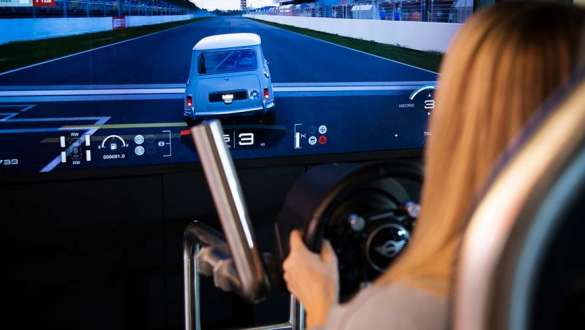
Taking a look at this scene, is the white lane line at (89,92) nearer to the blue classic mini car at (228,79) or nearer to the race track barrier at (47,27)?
the blue classic mini car at (228,79)

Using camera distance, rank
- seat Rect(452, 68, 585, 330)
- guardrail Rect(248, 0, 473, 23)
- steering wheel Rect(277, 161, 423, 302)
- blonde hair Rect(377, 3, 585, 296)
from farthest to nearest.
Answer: guardrail Rect(248, 0, 473, 23)
steering wheel Rect(277, 161, 423, 302)
blonde hair Rect(377, 3, 585, 296)
seat Rect(452, 68, 585, 330)

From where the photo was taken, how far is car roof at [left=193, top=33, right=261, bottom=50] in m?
2.94

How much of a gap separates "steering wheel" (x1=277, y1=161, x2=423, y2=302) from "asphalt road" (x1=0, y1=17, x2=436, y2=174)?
71.9 inches

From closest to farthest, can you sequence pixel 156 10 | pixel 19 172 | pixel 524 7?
pixel 524 7
pixel 19 172
pixel 156 10

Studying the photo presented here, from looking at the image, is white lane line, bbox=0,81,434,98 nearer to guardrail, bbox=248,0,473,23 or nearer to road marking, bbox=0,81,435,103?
road marking, bbox=0,81,435,103

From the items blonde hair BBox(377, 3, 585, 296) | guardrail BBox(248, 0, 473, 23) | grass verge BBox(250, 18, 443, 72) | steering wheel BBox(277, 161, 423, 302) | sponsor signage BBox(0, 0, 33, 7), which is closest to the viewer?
blonde hair BBox(377, 3, 585, 296)

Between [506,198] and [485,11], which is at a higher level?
[485,11]

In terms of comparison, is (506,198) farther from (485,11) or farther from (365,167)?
(365,167)

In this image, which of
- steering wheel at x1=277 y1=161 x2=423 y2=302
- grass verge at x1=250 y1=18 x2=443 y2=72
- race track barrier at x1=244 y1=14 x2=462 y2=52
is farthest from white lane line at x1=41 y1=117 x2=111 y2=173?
steering wheel at x1=277 y1=161 x2=423 y2=302

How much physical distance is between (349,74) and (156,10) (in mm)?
901

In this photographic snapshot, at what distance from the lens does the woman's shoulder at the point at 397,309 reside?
773 mm

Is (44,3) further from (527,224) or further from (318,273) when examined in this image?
(527,224)

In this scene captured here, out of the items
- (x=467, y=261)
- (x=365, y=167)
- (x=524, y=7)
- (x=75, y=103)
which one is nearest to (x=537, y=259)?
(x=467, y=261)

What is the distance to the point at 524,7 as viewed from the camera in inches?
29.4
